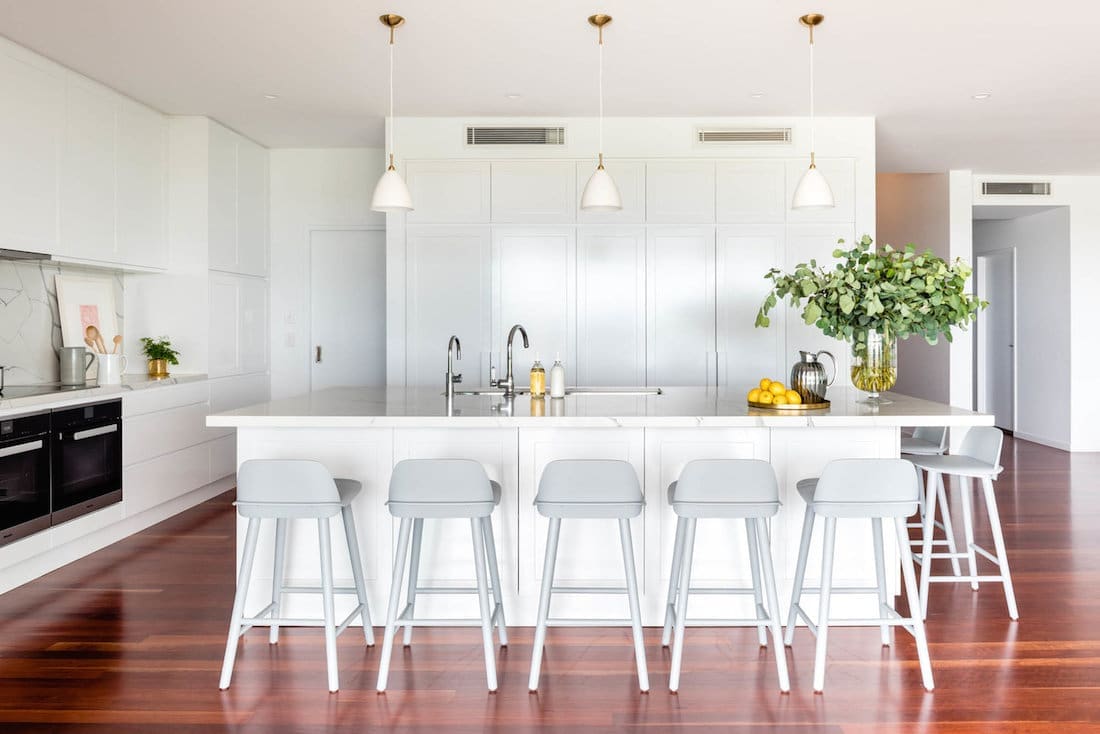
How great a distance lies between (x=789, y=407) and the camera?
311cm

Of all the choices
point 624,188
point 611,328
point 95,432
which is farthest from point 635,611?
point 624,188

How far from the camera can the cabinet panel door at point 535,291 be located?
5734mm

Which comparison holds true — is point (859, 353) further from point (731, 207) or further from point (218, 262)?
point (218, 262)

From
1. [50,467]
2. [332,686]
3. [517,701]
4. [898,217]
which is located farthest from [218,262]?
[898,217]

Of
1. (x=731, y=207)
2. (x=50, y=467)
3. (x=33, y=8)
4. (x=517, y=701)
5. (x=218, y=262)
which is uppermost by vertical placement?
(x=33, y=8)

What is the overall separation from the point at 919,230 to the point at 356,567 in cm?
724

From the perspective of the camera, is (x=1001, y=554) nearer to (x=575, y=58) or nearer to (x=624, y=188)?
(x=575, y=58)

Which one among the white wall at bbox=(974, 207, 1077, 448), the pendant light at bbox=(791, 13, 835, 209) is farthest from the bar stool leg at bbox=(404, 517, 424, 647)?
the white wall at bbox=(974, 207, 1077, 448)

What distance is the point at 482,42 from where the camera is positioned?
412cm

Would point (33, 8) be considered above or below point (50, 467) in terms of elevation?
above

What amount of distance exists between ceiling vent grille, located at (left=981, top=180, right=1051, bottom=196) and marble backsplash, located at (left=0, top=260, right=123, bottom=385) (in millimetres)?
7748

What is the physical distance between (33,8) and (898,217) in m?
7.85

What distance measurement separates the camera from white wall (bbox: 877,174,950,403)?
7812mm

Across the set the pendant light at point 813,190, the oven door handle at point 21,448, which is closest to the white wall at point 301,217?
the oven door handle at point 21,448
